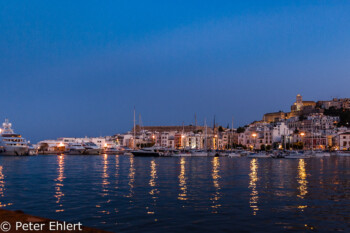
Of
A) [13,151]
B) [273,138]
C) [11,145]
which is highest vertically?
[273,138]

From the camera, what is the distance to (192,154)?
95750mm

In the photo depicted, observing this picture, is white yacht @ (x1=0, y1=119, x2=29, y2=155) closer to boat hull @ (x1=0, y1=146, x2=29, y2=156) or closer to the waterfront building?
boat hull @ (x1=0, y1=146, x2=29, y2=156)

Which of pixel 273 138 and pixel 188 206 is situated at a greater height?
pixel 273 138

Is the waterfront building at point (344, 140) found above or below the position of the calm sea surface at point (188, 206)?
above

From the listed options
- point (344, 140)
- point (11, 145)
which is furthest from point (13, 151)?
point (344, 140)

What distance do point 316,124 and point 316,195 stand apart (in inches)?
5990

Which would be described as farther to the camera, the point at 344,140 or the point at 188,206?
the point at 344,140

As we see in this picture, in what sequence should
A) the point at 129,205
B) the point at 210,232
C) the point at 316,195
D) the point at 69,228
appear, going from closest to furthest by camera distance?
the point at 69,228 < the point at 210,232 < the point at 129,205 < the point at 316,195

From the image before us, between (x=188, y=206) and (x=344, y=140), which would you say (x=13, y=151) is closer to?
(x=188, y=206)

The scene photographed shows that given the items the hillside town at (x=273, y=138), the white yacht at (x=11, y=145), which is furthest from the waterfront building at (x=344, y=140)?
the white yacht at (x=11, y=145)

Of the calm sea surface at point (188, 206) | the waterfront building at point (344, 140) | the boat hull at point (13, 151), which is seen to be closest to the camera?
the calm sea surface at point (188, 206)

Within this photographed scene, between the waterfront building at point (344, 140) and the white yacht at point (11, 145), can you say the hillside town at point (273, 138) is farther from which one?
the white yacht at point (11, 145)

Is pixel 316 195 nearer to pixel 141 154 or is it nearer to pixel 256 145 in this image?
pixel 141 154

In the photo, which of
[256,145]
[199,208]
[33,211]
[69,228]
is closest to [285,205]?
[199,208]
